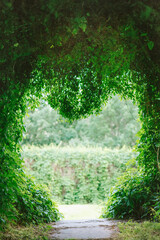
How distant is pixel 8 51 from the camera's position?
299 cm

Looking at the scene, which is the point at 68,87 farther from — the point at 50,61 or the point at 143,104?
the point at 143,104

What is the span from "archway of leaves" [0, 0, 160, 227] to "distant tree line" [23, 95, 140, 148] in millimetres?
13661

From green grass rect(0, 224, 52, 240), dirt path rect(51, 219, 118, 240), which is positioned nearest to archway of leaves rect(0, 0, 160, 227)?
green grass rect(0, 224, 52, 240)

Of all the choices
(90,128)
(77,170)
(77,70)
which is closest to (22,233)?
(77,70)

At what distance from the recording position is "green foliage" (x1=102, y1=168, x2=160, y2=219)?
14.3ft

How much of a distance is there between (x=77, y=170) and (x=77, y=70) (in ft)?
23.1

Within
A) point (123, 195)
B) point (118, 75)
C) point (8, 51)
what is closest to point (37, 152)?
point (123, 195)

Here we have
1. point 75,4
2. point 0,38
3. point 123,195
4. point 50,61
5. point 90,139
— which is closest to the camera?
point 75,4

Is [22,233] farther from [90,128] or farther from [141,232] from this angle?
[90,128]

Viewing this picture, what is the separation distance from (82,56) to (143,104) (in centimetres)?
124

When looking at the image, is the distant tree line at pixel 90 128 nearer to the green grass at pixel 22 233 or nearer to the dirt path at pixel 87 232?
the dirt path at pixel 87 232

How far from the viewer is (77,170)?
1065cm

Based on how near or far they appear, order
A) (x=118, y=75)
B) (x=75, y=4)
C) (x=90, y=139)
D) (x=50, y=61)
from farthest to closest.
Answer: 1. (x=90, y=139)
2. (x=118, y=75)
3. (x=50, y=61)
4. (x=75, y=4)

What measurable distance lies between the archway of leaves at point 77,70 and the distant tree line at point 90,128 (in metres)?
13.7
